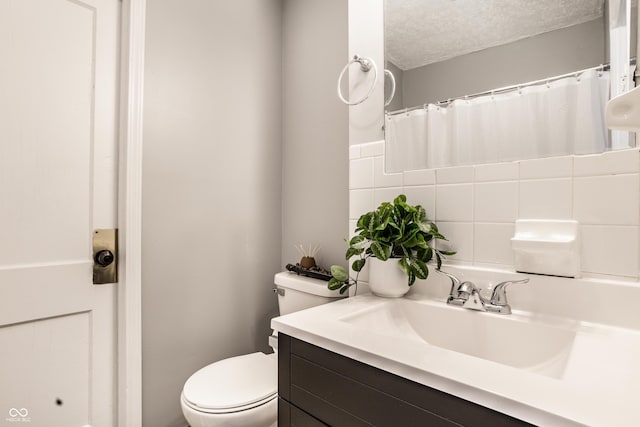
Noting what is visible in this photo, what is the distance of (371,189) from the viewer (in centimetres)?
126

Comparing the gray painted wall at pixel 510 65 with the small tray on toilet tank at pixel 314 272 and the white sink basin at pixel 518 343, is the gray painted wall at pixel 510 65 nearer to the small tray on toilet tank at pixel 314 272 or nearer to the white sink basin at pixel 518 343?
the white sink basin at pixel 518 343

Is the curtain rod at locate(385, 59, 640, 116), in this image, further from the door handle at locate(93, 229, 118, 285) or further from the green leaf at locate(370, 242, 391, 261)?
the door handle at locate(93, 229, 118, 285)

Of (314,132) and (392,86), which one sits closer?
(392,86)

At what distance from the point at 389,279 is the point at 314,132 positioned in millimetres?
868

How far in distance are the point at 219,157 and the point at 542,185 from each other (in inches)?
50.7

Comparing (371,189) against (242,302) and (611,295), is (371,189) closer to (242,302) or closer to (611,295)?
(611,295)

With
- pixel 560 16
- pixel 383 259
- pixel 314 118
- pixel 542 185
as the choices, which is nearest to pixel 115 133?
pixel 314 118

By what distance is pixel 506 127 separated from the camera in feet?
3.37

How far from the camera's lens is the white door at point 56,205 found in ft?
3.34

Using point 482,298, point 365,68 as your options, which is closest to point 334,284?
point 482,298

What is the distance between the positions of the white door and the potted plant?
102 centimetres

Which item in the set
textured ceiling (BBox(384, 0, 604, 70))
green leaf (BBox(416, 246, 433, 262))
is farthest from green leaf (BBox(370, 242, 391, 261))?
textured ceiling (BBox(384, 0, 604, 70))

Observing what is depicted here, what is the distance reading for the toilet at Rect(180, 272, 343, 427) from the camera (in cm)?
100

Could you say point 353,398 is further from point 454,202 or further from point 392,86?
point 392,86
